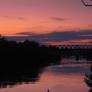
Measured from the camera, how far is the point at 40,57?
132375 mm

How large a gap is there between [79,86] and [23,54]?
77.6 m

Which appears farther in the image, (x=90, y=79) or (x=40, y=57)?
(x=40, y=57)

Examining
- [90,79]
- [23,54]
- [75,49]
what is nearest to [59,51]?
[75,49]

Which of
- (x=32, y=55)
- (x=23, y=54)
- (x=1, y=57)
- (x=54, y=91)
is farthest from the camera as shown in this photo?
(x=32, y=55)

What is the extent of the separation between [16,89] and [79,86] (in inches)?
306

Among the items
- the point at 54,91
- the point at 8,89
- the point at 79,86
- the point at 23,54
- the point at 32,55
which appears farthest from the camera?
the point at 32,55

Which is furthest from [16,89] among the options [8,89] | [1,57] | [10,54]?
[10,54]

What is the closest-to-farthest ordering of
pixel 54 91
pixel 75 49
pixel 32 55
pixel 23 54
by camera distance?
pixel 54 91, pixel 23 54, pixel 32 55, pixel 75 49

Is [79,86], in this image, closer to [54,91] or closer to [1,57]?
[54,91]

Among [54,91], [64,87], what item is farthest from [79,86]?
[54,91]

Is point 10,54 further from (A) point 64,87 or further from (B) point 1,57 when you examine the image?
(A) point 64,87

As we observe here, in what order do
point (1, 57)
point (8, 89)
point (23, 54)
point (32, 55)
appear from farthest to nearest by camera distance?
1. point (32, 55)
2. point (23, 54)
3. point (1, 57)
4. point (8, 89)

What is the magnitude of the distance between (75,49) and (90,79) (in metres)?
114

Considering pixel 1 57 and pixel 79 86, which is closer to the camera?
pixel 79 86
